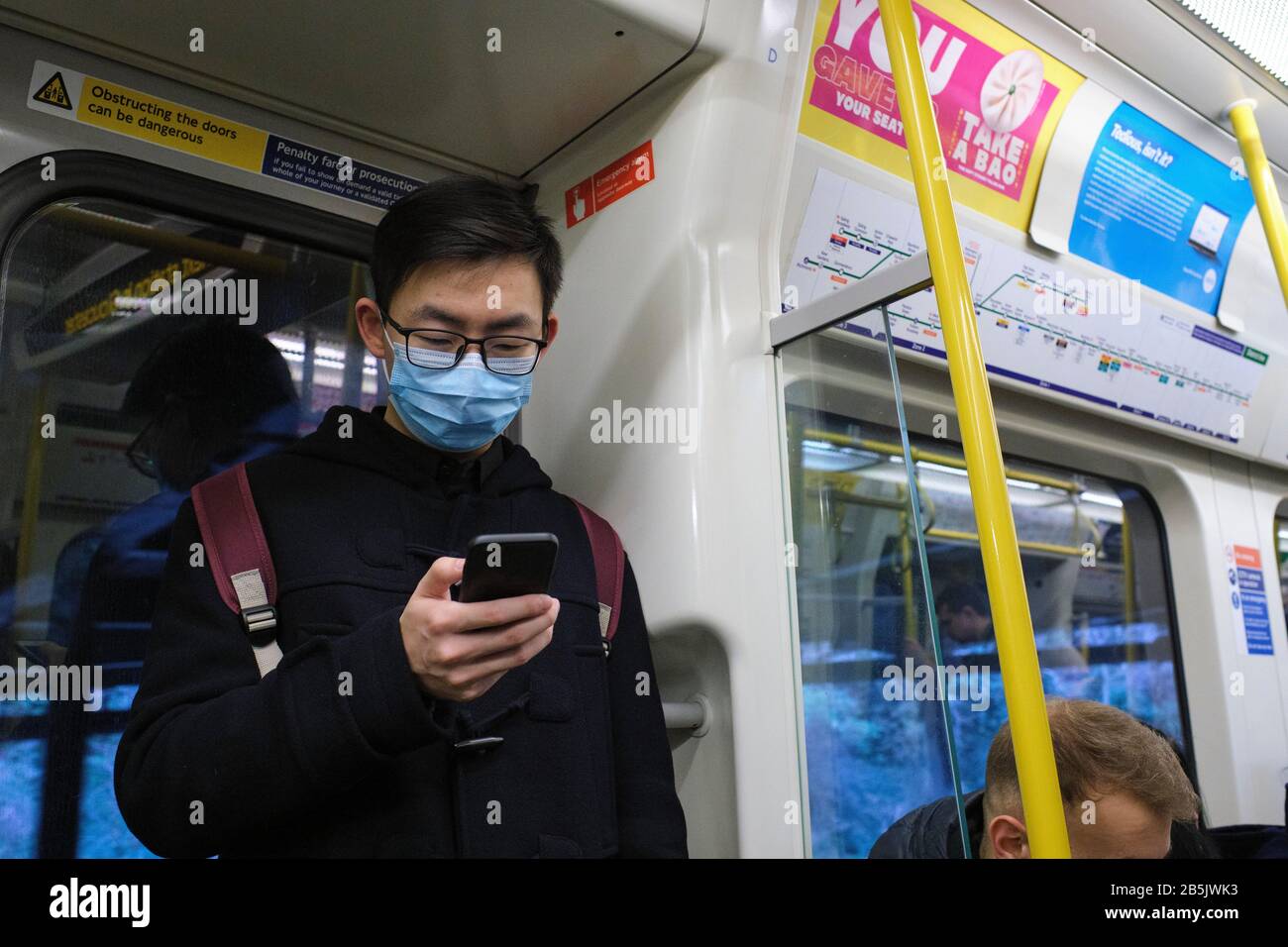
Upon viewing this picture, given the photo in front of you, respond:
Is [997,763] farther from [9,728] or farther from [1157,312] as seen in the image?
[1157,312]

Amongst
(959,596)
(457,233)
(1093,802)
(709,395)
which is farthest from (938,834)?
(959,596)

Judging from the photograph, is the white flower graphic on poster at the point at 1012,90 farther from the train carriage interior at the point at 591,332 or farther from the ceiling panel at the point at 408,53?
the ceiling panel at the point at 408,53

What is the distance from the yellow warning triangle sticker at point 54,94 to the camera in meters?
1.61

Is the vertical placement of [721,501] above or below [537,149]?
below

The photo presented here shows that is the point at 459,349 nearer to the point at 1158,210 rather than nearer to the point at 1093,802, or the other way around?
the point at 1093,802

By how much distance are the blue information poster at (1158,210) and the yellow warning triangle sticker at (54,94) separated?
106 inches

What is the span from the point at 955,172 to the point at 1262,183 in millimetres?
889

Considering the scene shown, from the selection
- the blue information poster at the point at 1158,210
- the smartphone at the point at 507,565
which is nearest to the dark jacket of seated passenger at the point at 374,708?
the smartphone at the point at 507,565

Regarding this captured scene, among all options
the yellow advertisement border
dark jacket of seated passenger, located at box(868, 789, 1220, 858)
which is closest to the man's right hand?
dark jacket of seated passenger, located at box(868, 789, 1220, 858)

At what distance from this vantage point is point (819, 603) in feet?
5.94

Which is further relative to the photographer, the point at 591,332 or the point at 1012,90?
the point at 1012,90

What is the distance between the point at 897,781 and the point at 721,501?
80 centimetres

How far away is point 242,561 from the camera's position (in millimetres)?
1322
